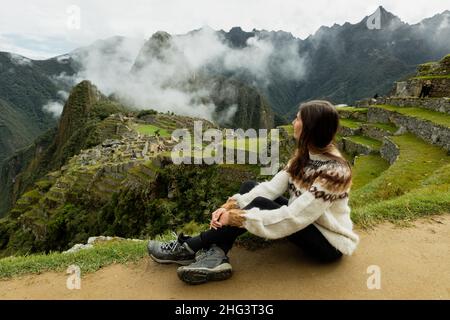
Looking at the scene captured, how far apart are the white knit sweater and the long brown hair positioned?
84 millimetres

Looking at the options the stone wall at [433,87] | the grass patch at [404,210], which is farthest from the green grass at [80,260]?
the stone wall at [433,87]

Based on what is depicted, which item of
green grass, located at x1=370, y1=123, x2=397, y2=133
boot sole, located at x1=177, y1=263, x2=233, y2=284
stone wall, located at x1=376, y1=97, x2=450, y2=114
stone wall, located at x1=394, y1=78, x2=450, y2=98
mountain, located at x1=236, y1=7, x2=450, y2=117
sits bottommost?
boot sole, located at x1=177, y1=263, x2=233, y2=284

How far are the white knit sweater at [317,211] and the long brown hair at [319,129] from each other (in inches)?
3.3

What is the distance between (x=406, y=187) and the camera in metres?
7.92

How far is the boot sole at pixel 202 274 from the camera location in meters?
3.53

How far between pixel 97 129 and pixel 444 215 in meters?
78.1

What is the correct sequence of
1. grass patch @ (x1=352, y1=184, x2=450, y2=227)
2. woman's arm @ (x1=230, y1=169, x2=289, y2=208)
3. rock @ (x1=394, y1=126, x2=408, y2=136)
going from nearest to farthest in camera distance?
woman's arm @ (x1=230, y1=169, x2=289, y2=208) → grass patch @ (x1=352, y1=184, x2=450, y2=227) → rock @ (x1=394, y1=126, x2=408, y2=136)

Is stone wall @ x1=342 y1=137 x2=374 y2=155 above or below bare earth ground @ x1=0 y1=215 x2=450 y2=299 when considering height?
below

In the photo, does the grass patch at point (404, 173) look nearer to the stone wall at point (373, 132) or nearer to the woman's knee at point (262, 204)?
the stone wall at point (373, 132)

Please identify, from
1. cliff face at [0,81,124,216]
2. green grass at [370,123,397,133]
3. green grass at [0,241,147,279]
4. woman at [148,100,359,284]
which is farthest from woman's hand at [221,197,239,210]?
cliff face at [0,81,124,216]

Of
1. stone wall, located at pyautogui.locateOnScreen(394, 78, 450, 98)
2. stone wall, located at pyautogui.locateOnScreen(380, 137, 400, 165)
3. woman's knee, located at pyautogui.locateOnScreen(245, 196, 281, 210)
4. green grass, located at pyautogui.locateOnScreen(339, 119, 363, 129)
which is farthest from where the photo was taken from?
green grass, located at pyautogui.locateOnScreen(339, 119, 363, 129)

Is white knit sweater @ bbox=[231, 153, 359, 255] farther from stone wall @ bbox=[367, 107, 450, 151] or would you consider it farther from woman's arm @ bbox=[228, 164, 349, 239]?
stone wall @ bbox=[367, 107, 450, 151]

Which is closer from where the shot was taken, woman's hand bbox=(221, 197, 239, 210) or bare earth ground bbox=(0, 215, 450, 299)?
bare earth ground bbox=(0, 215, 450, 299)

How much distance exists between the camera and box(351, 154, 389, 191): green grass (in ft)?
35.6
